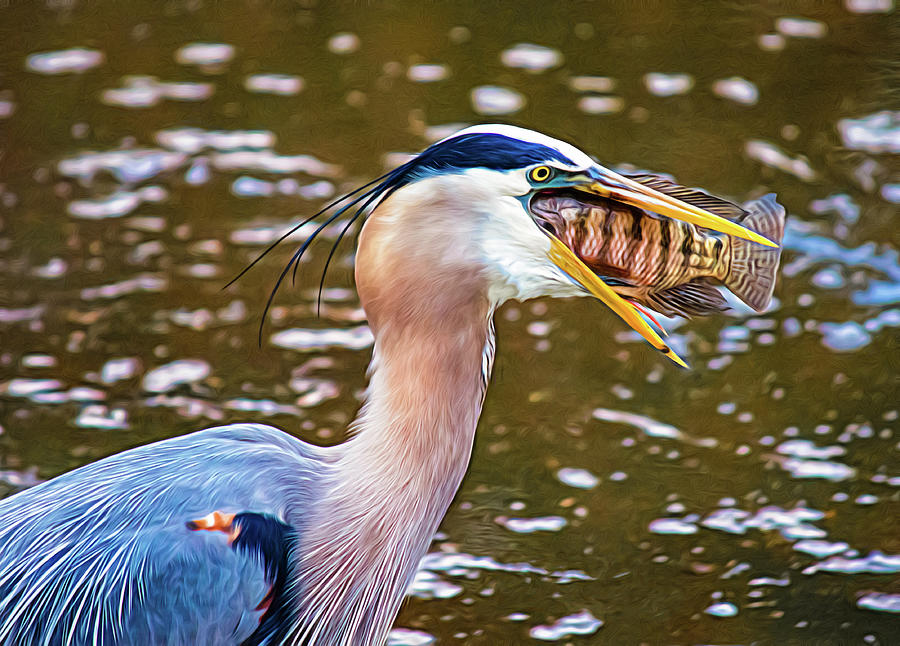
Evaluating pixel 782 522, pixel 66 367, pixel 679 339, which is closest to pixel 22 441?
pixel 66 367

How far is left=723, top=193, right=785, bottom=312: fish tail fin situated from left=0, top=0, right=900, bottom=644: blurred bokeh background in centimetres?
106

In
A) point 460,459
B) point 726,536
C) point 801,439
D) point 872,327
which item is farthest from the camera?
point 872,327

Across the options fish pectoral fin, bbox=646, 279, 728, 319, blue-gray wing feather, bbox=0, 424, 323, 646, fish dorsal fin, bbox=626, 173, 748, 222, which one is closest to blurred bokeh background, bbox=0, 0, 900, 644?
blue-gray wing feather, bbox=0, 424, 323, 646

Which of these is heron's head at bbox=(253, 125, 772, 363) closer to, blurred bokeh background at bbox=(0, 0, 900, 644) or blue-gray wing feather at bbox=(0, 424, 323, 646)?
blue-gray wing feather at bbox=(0, 424, 323, 646)

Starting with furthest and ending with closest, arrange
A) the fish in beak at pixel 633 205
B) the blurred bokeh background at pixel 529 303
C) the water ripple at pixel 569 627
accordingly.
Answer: the blurred bokeh background at pixel 529 303 → the water ripple at pixel 569 627 → the fish in beak at pixel 633 205

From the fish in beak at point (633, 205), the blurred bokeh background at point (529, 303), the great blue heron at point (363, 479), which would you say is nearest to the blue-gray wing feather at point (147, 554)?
the great blue heron at point (363, 479)

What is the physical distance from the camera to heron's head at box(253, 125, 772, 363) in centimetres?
129

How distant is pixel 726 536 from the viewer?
2375mm

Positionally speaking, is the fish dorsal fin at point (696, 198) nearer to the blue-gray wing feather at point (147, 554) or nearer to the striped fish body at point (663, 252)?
the striped fish body at point (663, 252)

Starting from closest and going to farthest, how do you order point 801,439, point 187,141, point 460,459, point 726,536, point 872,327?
point 460,459 < point 726,536 < point 801,439 < point 872,327 < point 187,141

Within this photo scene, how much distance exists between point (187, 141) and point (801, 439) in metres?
1.90

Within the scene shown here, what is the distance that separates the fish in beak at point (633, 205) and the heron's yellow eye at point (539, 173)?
0.07 ft

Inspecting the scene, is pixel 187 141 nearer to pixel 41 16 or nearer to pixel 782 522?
pixel 41 16

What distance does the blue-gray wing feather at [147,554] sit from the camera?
1.28m
